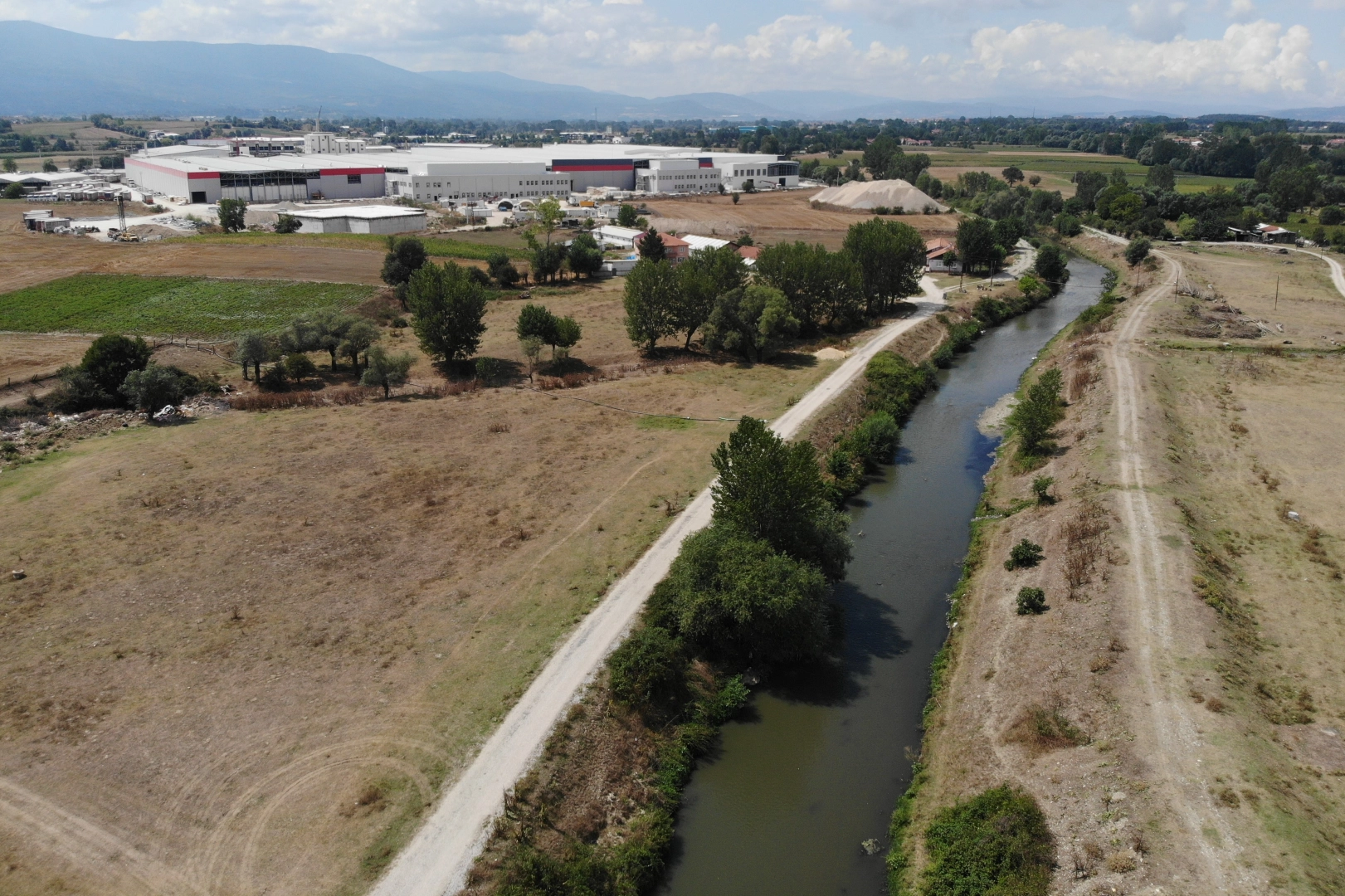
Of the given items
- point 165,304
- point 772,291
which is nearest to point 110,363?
point 165,304

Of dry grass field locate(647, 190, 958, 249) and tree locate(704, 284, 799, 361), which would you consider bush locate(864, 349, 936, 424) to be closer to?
tree locate(704, 284, 799, 361)

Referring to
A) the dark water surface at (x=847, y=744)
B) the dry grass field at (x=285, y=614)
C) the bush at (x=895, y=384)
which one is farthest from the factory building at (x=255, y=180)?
the dark water surface at (x=847, y=744)

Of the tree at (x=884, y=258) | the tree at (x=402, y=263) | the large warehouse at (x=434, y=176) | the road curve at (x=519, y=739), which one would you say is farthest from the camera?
the large warehouse at (x=434, y=176)

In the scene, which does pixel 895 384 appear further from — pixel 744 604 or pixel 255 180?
pixel 255 180

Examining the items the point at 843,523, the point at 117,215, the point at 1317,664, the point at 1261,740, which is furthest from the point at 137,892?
the point at 117,215

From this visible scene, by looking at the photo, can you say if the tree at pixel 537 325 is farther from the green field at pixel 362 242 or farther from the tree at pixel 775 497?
the green field at pixel 362 242

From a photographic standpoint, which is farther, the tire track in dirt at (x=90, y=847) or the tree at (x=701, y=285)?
the tree at (x=701, y=285)
